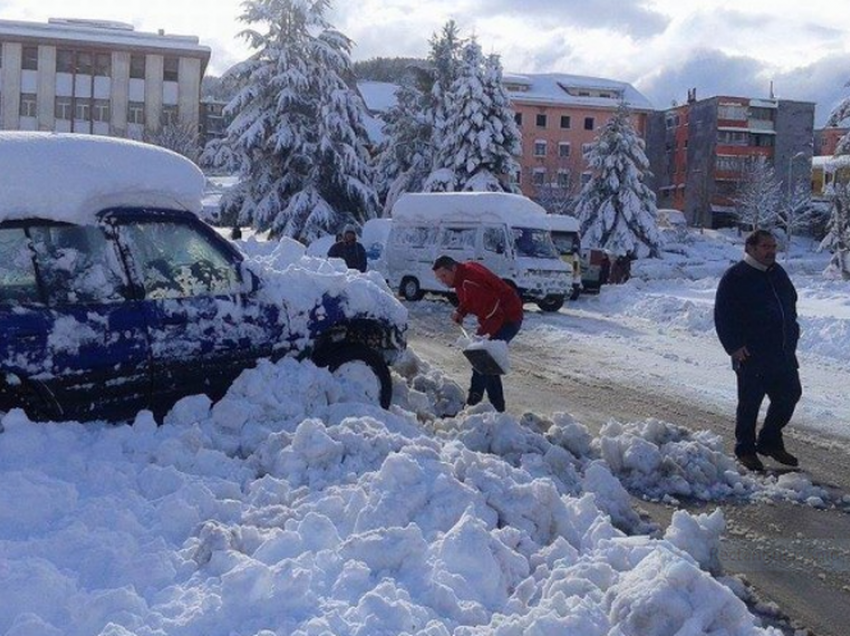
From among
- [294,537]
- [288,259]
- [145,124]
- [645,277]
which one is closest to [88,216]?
[288,259]

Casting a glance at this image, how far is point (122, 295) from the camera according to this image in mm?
6664

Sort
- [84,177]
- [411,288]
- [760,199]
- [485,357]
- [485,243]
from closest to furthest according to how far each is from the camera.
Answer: [84,177], [485,357], [485,243], [411,288], [760,199]

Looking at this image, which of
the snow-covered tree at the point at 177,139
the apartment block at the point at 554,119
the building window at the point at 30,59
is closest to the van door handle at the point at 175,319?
the snow-covered tree at the point at 177,139

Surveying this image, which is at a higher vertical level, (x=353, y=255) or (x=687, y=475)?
(x=353, y=255)

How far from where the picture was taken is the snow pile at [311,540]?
399 cm

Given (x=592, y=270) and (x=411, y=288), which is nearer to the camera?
(x=411, y=288)

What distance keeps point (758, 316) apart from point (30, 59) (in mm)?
70317

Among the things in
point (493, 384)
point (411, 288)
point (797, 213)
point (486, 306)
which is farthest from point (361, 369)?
point (797, 213)

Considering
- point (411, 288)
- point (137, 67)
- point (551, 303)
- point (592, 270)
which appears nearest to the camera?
point (551, 303)

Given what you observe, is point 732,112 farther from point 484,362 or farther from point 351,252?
point 484,362

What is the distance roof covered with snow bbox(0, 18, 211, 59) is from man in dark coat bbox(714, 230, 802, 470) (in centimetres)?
6746

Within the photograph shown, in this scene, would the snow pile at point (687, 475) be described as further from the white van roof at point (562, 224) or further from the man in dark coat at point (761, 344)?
the white van roof at point (562, 224)

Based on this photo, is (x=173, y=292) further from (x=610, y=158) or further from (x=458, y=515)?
(x=610, y=158)

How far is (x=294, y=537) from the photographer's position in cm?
453
